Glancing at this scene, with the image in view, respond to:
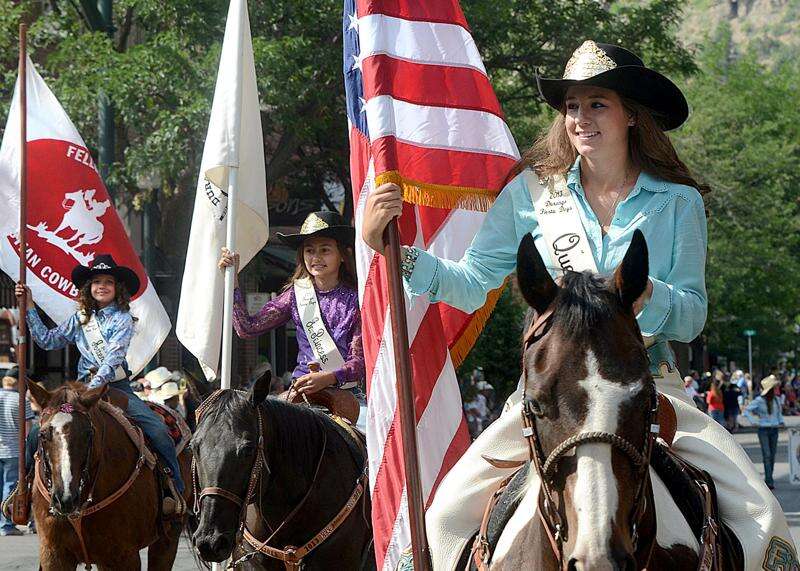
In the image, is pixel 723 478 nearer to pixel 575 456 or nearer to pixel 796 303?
pixel 575 456

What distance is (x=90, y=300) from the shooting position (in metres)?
10.3

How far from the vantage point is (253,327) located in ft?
28.5

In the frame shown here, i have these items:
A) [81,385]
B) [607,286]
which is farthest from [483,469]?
[81,385]

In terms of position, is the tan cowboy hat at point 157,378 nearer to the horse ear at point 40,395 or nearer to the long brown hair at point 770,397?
the horse ear at point 40,395

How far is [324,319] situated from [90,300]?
2.55 metres

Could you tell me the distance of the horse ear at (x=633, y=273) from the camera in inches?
142

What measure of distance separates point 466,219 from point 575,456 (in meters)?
3.80

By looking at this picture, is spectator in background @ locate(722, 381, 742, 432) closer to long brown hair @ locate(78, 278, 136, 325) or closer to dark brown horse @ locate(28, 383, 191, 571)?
long brown hair @ locate(78, 278, 136, 325)

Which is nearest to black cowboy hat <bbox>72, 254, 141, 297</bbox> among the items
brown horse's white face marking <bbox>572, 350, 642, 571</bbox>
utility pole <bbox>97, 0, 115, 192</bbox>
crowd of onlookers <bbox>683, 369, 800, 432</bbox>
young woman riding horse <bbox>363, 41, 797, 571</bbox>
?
young woman riding horse <bbox>363, 41, 797, 571</bbox>

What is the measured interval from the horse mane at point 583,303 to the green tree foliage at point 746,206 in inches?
1351

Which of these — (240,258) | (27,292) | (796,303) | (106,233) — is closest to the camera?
(240,258)

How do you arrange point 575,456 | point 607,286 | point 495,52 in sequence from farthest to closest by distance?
point 495,52 < point 607,286 < point 575,456

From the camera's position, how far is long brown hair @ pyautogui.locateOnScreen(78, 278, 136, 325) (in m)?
A: 10.2

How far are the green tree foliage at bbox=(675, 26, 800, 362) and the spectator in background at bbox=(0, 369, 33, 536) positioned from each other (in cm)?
2411
